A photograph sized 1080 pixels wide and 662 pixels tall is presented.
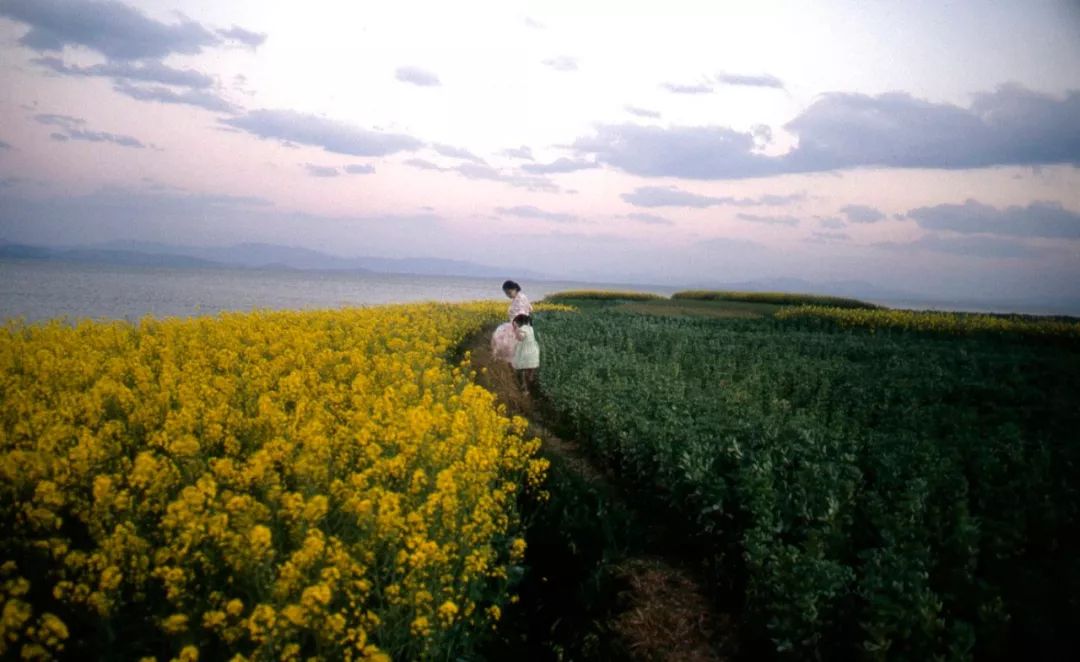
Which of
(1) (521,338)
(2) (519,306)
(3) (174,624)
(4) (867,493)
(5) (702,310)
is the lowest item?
(3) (174,624)

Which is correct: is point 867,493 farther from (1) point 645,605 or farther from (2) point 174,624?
(2) point 174,624

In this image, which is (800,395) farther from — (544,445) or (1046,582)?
(1046,582)

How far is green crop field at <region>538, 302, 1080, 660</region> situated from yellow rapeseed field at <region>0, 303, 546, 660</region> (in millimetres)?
1983

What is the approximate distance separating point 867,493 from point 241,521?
5.23 meters

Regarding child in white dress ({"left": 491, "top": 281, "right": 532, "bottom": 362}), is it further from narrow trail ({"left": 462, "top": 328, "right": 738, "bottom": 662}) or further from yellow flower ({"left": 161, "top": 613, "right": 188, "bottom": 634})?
yellow flower ({"left": 161, "top": 613, "right": 188, "bottom": 634})

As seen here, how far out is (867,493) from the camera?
19.0 feet

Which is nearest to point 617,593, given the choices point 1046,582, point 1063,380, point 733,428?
point 733,428

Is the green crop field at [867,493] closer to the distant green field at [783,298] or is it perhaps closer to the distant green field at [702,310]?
the distant green field at [702,310]

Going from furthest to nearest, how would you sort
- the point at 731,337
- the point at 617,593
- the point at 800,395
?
the point at 731,337, the point at 800,395, the point at 617,593

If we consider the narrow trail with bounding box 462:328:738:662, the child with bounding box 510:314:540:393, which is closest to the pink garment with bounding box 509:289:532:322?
the child with bounding box 510:314:540:393

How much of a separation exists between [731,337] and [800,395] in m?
9.35

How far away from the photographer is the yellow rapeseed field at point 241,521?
3.74m

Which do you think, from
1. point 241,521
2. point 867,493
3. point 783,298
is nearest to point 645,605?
point 867,493

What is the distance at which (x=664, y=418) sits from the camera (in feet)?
27.8
